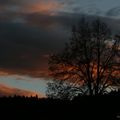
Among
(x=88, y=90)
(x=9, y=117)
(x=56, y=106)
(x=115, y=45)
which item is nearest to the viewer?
(x=9, y=117)

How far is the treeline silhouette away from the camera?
108 ft

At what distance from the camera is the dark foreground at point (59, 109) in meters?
32.7

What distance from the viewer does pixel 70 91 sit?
64.1 meters

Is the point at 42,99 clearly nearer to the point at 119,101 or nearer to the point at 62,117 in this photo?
the point at 62,117

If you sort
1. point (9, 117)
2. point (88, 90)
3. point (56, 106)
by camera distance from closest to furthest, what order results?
Result: point (9, 117) < point (56, 106) < point (88, 90)

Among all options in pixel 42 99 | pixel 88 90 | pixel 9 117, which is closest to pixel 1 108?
pixel 9 117

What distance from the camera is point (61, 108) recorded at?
34.5 meters

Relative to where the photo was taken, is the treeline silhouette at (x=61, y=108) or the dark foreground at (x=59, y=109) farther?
the treeline silhouette at (x=61, y=108)

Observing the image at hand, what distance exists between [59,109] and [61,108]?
8.2 inches

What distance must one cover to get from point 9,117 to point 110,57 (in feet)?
117

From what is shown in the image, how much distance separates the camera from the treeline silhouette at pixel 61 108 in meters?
32.9

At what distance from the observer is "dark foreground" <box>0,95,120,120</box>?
32688 mm

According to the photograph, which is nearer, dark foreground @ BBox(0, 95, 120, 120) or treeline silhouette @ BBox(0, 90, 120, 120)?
dark foreground @ BBox(0, 95, 120, 120)

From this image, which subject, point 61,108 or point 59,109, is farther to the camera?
point 61,108
